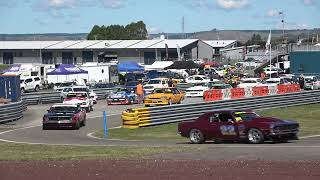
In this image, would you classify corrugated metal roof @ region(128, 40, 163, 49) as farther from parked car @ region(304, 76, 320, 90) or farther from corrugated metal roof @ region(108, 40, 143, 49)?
parked car @ region(304, 76, 320, 90)

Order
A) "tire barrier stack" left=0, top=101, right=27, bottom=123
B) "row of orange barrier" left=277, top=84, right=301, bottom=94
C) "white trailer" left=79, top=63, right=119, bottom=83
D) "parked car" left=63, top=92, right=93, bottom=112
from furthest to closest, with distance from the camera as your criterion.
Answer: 1. "white trailer" left=79, top=63, right=119, bottom=83
2. "row of orange barrier" left=277, top=84, right=301, bottom=94
3. "parked car" left=63, top=92, right=93, bottom=112
4. "tire barrier stack" left=0, top=101, right=27, bottom=123

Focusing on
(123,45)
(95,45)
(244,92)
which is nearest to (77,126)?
(244,92)

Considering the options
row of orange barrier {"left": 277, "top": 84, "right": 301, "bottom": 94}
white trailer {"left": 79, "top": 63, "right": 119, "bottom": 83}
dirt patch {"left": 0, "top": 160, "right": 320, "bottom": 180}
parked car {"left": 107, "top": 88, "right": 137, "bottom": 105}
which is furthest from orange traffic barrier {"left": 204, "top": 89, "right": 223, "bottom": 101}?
white trailer {"left": 79, "top": 63, "right": 119, "bottom": 83}

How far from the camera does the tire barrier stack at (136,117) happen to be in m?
30.6

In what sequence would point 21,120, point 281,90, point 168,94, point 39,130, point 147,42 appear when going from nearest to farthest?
point 39,130 → point 21,120 → point 168,94 → point 281,90 → point 147,42

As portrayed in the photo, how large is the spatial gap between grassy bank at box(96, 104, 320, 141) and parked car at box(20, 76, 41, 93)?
35603 mm

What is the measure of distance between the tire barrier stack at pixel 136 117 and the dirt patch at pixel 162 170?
14787mm

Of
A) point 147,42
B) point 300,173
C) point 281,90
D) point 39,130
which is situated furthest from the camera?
point 147,42

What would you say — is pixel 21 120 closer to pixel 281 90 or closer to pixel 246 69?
pixel 281 90

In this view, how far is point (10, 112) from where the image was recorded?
3656 centimetres

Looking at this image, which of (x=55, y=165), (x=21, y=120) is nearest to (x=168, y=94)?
(x=21, y=120)

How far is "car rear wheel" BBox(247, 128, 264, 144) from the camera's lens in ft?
70.0

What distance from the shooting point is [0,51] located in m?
136

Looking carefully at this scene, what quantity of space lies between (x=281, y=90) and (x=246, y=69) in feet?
207
